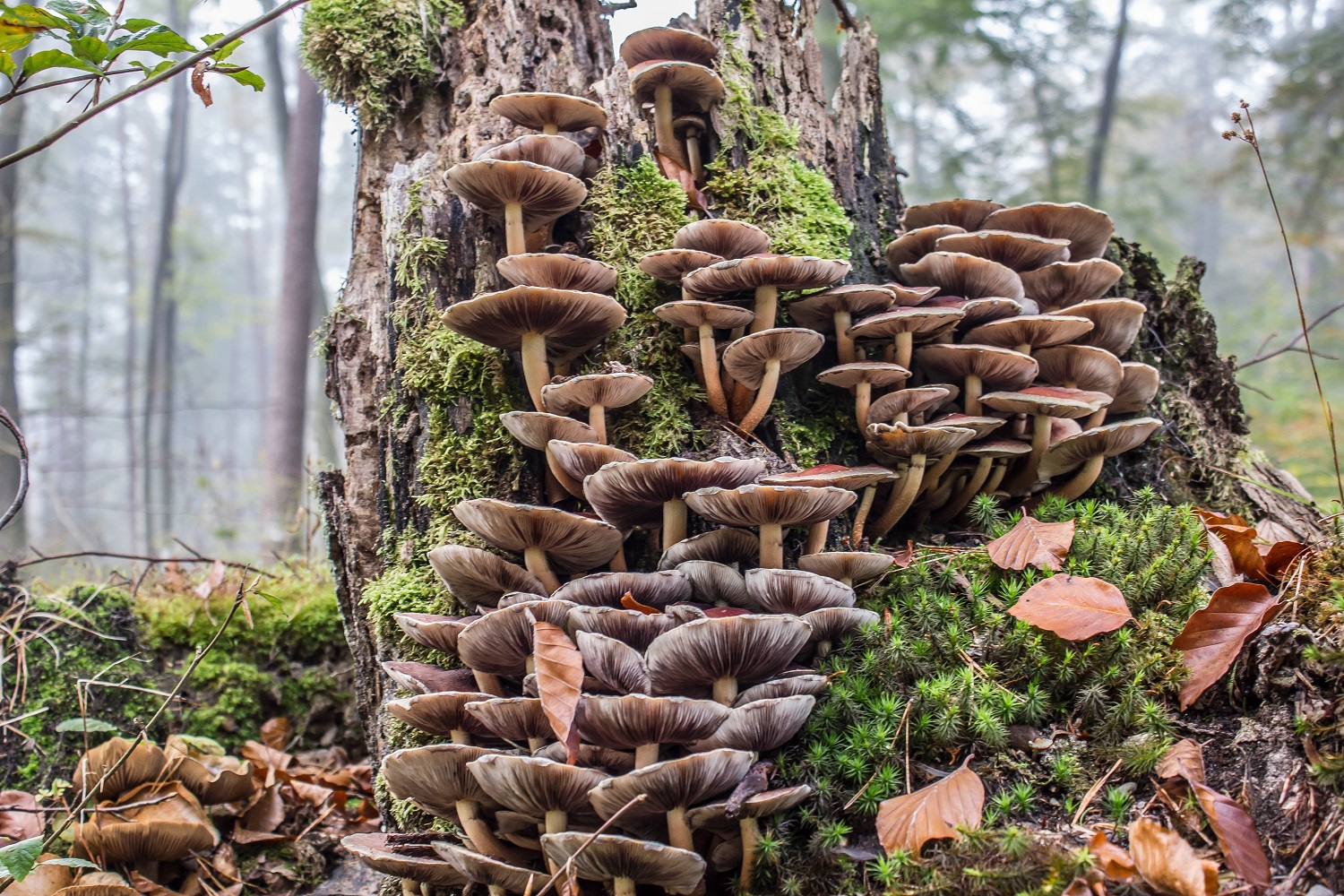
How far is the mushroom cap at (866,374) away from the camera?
2926 mm

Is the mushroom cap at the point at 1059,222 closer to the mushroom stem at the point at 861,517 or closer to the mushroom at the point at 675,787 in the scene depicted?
the mushroom stem at the point at 861,517

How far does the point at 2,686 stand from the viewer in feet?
11.2

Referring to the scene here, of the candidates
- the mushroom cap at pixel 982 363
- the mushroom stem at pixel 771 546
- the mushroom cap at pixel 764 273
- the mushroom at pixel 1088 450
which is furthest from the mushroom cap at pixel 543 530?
the mushroom at pixel 1088 450

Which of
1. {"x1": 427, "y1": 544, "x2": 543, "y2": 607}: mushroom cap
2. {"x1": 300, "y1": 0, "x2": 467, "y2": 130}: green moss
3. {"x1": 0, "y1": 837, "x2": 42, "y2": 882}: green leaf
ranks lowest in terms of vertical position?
{"x1": 0, "y1": 837, "x2": 42, "y2": 882}: green leaf

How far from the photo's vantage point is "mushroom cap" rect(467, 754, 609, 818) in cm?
192

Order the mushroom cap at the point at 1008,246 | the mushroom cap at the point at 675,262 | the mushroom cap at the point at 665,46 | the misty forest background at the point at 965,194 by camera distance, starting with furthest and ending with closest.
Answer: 1. the misty forest background at the point at 965,194
2. the mushroom cap at the point at 665,46
3. the mushroom cap at the point at 1008,246
4. the mushroom cap at the point at 675,262

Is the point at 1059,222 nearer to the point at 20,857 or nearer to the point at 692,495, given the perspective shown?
the point at 692,495

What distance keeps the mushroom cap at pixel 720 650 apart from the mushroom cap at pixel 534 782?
32 cm

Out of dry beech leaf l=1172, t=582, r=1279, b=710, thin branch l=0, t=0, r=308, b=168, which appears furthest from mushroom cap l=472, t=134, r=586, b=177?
dry beech leaf l=1172, t=582, r=1279, b=710

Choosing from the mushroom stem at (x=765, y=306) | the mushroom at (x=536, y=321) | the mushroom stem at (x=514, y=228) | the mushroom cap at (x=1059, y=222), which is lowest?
the mushroom at (x=536, y=321)

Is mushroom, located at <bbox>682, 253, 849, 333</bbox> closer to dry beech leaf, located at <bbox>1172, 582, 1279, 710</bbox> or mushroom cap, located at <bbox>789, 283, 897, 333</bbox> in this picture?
mushroom cap, located at <bbox>789, 283, 897, 333</bbox>

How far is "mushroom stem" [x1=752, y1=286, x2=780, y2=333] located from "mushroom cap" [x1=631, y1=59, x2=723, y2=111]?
1.16m

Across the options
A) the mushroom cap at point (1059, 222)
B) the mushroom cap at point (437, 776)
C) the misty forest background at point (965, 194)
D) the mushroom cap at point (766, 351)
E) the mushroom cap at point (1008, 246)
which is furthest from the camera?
the misty forest background at point (965, 194)

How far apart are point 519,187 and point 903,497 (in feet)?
6.16
